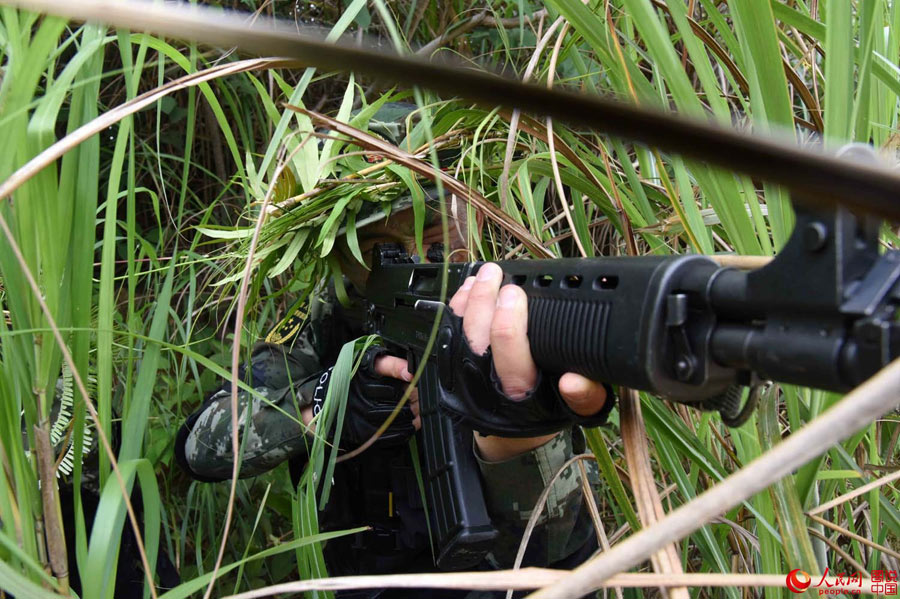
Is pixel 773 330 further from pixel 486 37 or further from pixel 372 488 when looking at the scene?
pixel 486 37

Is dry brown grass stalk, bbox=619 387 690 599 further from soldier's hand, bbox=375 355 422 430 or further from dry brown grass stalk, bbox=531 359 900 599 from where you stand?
soldier's hand, bbox=375 355 422 430

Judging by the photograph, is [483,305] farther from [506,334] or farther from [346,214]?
[346,214]

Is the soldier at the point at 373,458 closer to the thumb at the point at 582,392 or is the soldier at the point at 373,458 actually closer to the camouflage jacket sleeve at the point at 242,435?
the camouflage jacket sleeve at the point at 242,435

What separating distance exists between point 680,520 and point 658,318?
0.68 feet

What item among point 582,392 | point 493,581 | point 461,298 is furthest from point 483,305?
point 493,581

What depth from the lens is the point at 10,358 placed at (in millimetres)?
556

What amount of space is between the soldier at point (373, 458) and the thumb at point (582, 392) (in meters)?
0.35

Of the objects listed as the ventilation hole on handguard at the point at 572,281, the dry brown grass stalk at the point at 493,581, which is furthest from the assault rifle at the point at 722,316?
the dry brown grass stalk at the point at 493,581

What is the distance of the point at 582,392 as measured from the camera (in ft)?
2.09

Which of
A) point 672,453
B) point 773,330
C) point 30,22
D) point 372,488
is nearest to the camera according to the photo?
point 773,330

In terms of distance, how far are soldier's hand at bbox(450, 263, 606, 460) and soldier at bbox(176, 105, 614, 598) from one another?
0.93 feet

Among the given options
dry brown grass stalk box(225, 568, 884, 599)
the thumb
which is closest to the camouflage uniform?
the thumb

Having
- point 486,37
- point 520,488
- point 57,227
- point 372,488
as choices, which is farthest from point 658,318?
point 486,37

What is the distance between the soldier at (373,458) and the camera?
1213mm
